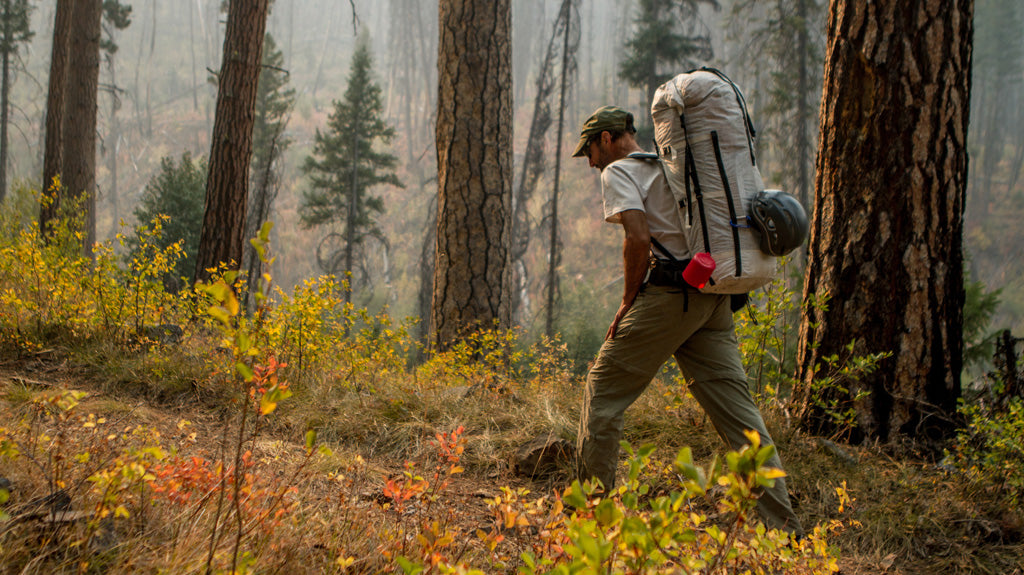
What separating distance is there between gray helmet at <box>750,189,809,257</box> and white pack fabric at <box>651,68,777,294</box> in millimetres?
40

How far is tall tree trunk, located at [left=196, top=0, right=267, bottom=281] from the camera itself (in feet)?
21.1

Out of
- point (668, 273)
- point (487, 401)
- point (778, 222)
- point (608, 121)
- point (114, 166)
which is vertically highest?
point (114, 166)

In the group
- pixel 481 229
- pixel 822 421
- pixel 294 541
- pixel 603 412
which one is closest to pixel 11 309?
pixel 481 229

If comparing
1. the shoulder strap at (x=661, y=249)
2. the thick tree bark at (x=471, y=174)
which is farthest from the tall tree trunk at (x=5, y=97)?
the shoulder strap at (x=661, y=249)

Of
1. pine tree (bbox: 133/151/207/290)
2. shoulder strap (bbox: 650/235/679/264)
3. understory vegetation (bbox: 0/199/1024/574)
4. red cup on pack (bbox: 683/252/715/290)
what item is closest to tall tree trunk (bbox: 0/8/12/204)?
pine tree (bbox: 133/151/207/290)

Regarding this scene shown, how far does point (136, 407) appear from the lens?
3.71 metres

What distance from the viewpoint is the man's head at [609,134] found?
114 inches

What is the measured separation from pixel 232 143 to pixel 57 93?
5.01 metres

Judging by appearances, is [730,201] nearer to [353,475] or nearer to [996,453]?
[996,453]

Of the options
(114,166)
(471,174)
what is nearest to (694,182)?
(471,174)

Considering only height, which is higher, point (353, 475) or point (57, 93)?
point (57, 93)

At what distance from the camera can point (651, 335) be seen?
2680 mm

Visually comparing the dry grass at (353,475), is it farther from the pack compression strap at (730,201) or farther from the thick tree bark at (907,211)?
the pack compression strap at (730,201)

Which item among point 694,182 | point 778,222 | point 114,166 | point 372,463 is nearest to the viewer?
point 778,222
